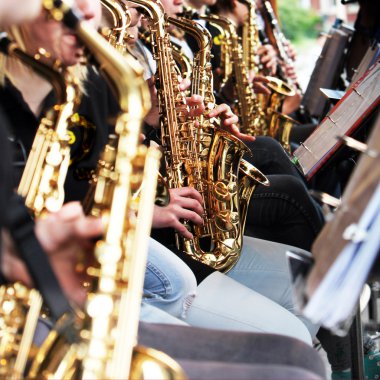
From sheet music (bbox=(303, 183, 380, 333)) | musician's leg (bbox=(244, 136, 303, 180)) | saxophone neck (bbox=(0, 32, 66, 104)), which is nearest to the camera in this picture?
sheet music (bbox=(303, 183, 380, 333))

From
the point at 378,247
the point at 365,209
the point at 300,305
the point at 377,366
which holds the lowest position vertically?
the point at 377,366

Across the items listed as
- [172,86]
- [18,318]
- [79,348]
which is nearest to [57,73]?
[18,318]

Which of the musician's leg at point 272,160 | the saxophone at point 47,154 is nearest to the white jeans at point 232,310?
the saxophone at point 47,154

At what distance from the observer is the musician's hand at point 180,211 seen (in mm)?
2318

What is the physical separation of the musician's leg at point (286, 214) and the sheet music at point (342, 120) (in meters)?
0.47

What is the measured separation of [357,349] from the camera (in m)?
2.65

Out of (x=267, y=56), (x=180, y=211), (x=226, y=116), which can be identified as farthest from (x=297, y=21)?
(x=180, y=211)

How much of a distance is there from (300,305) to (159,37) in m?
1.70

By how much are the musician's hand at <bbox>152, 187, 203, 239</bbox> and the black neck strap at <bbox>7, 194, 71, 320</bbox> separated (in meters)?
0.91

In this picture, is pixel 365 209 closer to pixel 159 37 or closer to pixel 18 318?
pixel 18 318

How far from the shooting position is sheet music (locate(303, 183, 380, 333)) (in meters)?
1.34

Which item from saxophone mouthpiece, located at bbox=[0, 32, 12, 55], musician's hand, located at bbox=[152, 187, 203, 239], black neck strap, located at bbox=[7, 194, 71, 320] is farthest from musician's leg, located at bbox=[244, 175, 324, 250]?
black neck strap, located at bbox=[7, 194, 71, 320]

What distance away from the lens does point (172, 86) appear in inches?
110

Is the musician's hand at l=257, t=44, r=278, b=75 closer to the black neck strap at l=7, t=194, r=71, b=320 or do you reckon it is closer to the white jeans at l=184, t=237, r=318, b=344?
the white jeans at l=184, t=237, r=318, b=344
